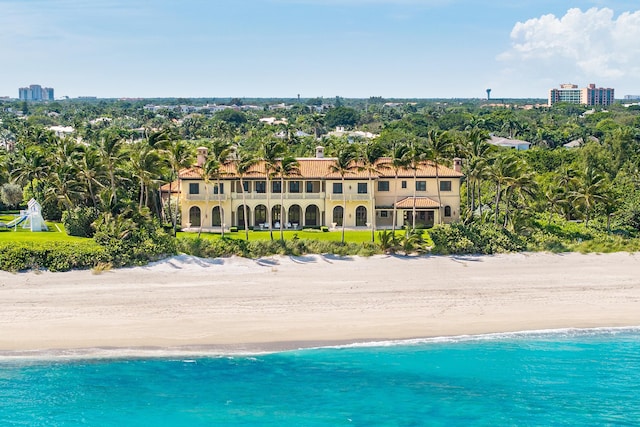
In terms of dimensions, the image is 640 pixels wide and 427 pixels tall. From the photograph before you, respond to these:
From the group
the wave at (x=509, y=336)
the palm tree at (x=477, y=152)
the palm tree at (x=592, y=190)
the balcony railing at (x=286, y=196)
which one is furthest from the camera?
the balcony railing at (x=286, y=196)

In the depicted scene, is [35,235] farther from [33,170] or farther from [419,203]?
[419,203]

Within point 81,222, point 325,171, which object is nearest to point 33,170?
point 81,222

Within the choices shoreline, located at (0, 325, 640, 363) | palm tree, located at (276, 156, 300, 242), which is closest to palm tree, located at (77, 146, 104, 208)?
palm tree, located at (276, 156, 300, 242)

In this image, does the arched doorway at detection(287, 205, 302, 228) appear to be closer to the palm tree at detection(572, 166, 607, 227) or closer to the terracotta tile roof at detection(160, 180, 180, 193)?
the terracotta tile roof at detection(160, 180, 180, 193)

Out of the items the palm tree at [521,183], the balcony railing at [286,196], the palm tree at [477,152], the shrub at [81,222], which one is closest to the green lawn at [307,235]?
the balcony railing at [286,196]

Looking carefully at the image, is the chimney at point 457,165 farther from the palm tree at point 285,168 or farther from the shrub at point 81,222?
the shrub at point 81,222

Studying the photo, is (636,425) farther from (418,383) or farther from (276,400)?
(276,400)
